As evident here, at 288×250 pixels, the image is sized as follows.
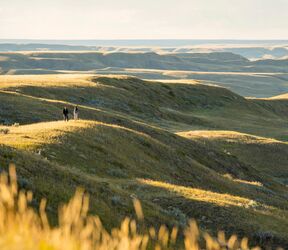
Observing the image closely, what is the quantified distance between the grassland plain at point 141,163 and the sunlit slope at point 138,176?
0.22 feet

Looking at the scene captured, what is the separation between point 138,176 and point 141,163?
5.34 m

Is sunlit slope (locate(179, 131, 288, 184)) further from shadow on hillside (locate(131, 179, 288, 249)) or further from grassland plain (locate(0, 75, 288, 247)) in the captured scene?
shadow on hillside (locate(131, 179, 288, 249))

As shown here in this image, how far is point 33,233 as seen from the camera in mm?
5816

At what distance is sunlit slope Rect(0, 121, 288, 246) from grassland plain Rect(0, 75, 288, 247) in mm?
66

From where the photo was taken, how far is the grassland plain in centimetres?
2291

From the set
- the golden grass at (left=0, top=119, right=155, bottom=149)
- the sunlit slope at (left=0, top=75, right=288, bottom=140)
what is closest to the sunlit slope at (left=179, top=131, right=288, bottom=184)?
the sunlit slope at (left=0, top=75, right=288, bottom=140)

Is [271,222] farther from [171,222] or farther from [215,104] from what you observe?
[215,104]

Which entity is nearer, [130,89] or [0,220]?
[0,220]

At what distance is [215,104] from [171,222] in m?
114

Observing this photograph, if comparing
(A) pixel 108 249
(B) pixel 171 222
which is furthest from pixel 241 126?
(A) pixel 108 249

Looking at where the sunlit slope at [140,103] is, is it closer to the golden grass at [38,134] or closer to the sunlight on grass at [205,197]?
the golden grass at [38,134]

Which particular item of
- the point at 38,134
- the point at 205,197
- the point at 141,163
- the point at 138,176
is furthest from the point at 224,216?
the point at 38,134

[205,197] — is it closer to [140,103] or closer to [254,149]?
[254,149]

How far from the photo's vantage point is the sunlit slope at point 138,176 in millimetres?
22359
